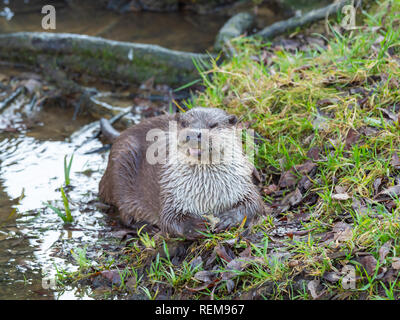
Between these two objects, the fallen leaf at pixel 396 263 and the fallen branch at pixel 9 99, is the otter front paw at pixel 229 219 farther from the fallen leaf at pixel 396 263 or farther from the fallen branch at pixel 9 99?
the fallen branch at pixel 9 99

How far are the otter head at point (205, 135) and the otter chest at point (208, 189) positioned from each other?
7cm

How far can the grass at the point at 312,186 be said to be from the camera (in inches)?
90.7

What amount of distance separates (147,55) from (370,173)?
2.93 metres

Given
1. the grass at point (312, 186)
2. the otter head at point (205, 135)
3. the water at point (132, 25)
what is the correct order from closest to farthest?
the grass at point (312, 186)
the otter head at point (205, 135)
the water at point (132, 25)

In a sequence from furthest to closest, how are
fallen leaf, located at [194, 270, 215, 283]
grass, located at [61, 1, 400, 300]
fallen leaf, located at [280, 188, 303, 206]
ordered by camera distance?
1. fallen leaf, located at [280, 188, 303, 206]
2. fallen leaf, located at [194, 270, 215, 283]
3. grass, located at [61, 1, 400, 300]

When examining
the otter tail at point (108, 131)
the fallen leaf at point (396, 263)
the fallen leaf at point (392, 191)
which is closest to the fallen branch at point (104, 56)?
the otter tail at point (108, 131)

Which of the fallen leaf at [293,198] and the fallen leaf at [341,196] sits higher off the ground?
the fallen leaf at [341,196]

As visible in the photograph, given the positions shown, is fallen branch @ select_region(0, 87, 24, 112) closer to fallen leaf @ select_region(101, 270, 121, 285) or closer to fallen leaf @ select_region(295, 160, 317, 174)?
fallen leaf @ select_region(101, 270, 121, 285)

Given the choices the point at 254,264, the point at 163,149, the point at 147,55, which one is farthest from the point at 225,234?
the point at 147,55

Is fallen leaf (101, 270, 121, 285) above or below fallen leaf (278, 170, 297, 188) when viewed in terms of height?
below

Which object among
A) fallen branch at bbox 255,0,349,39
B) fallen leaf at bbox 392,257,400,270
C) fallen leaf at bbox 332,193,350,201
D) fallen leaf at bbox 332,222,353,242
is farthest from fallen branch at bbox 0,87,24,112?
fallen leaf at bbox 392,257,400,270

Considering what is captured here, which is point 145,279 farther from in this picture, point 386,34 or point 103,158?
point 386,34

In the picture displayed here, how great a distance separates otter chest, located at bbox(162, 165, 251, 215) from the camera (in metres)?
2.77

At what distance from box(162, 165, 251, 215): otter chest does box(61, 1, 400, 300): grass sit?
0.57 ft
